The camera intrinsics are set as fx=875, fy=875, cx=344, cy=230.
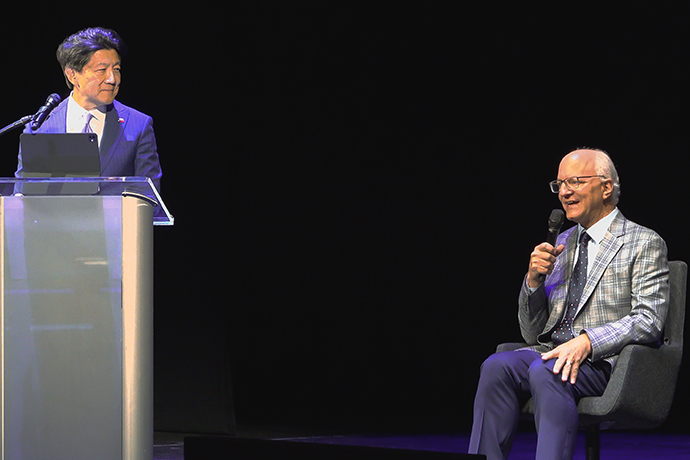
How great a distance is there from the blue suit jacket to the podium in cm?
75

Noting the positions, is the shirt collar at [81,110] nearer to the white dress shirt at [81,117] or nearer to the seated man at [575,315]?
→ the white dress shirt at [81,117]

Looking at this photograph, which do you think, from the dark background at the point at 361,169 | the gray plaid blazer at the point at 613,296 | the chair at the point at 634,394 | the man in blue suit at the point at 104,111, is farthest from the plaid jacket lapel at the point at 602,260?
the dark background at the point at 361,169

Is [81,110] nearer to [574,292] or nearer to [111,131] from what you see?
[111,131]

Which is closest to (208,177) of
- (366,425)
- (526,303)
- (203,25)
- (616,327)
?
(203,25)

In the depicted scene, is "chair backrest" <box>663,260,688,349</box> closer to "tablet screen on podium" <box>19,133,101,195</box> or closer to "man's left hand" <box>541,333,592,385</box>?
"man's left hand" <box>541,333,592,385</box>

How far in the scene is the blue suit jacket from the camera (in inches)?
95.7

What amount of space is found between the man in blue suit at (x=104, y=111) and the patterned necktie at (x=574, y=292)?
3.91 feet

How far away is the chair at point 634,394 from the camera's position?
2174 mm

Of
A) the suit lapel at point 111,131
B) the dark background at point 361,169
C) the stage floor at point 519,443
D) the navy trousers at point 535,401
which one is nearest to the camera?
the navy trousers at point 535,401

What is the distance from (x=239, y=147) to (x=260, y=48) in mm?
519

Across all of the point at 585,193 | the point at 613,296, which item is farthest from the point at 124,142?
the point at 613,296

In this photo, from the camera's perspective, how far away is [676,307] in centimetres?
240

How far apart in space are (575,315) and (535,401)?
309 mm

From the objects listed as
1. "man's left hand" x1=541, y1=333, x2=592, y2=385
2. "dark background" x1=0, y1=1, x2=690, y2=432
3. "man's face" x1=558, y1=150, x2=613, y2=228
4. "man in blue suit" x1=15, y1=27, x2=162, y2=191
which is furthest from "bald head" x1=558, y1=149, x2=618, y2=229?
"dark background" x1=0, y1=1, x2=690, y2=432
